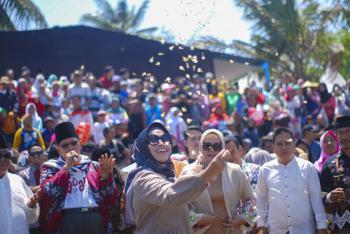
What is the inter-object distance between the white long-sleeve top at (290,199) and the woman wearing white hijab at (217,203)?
1.47 ft

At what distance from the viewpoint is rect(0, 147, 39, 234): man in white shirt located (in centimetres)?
683

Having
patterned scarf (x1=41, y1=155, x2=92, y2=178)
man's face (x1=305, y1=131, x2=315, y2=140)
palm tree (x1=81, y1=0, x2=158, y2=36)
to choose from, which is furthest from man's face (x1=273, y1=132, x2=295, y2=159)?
palm tree (x1=81, y1=0, x2=158, y2=36)

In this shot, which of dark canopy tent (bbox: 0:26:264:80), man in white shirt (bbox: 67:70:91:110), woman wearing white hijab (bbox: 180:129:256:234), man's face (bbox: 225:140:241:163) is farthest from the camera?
dark canopy tent (bbox: 0:26:264:80)

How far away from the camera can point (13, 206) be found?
690 cm

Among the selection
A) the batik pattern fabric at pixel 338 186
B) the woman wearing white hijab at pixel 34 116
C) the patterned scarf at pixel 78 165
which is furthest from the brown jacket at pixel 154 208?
the woman wearing white hijab at pixel 34 116

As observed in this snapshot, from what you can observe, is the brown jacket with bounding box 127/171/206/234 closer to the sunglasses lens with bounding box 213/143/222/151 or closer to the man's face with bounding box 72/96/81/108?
the sunglasses lens with bounding box 213/143/222/151

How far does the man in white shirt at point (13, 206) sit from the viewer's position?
683cm

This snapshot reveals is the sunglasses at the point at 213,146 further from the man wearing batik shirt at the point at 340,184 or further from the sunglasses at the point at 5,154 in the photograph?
the sunglasses at the point at 5,154

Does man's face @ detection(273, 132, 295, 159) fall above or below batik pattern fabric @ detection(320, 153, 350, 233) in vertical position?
above

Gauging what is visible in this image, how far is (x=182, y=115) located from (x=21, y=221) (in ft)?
28.4

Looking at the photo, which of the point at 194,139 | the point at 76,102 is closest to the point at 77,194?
the point at 194,139

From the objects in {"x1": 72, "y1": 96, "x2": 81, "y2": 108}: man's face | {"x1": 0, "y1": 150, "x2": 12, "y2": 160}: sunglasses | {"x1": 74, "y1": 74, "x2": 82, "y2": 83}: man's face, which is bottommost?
{"x1": 0, "y1": 150, "x2": 12, "y2": 160}: sunglasses

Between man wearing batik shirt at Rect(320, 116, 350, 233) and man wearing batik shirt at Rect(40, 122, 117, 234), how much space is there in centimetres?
216

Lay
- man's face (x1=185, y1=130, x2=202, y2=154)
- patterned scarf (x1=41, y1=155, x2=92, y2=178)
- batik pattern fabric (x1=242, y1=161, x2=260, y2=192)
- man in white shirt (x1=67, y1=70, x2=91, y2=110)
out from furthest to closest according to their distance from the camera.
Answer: man in white shirt (x1=67, y1=70, x2=91, y2=110)
man's face (x1=185, y1=130, x2=202, y2=154)
batik pattern fabric (x1=242, y1=161, x2=260, y2=192)
patterned scarf (x1=41, y1=155, x2=92, y2=178)
